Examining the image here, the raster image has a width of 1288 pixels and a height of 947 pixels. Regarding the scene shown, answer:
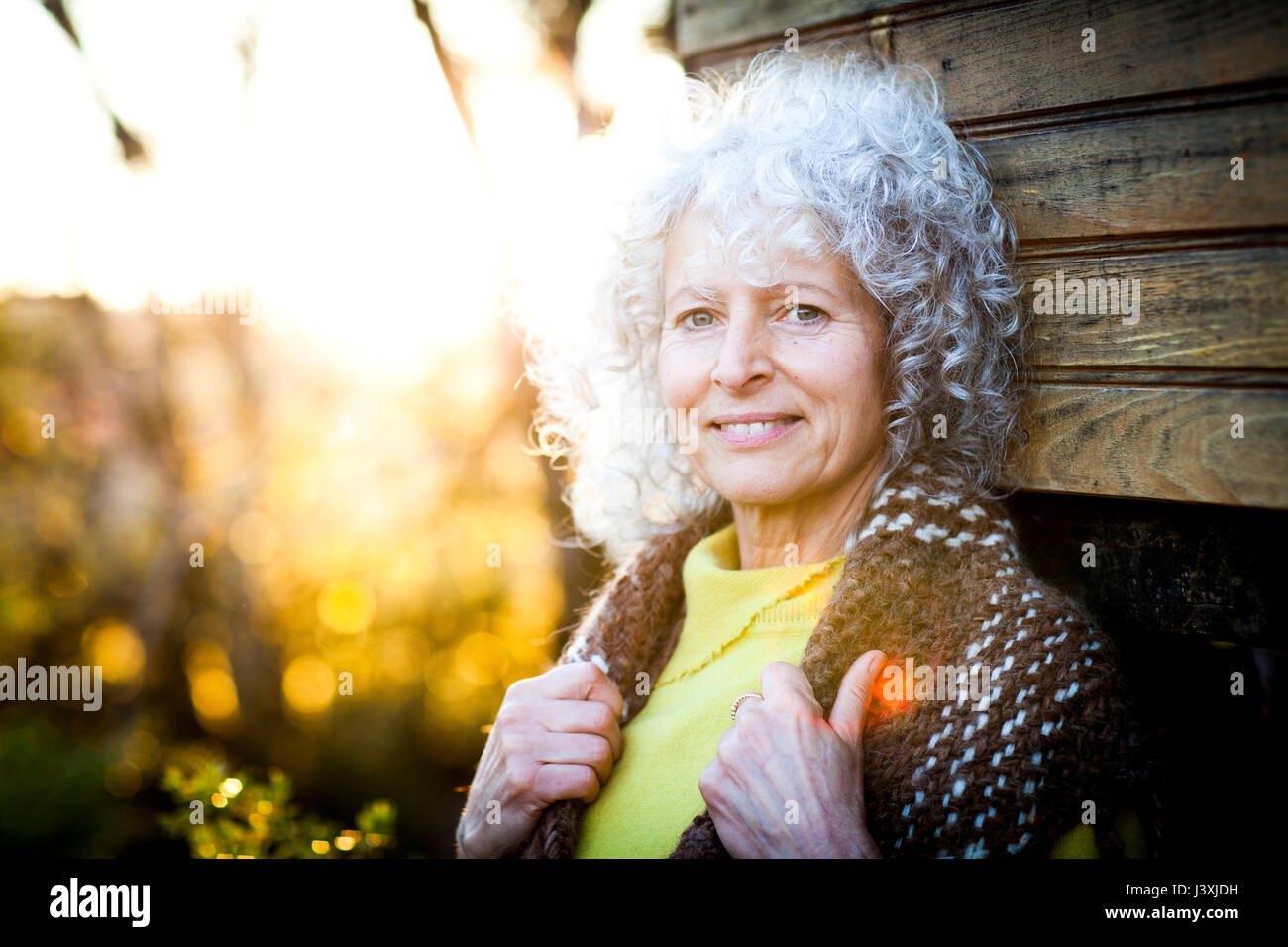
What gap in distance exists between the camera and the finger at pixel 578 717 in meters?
1.40

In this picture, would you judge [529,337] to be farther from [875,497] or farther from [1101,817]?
[1101,817]

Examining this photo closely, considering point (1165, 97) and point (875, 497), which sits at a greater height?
point (1165, 97)

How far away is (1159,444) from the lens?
1.21m

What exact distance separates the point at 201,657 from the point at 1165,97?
3.70m

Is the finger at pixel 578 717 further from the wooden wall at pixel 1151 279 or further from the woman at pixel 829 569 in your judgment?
the wooden wall at pixel 1151 279

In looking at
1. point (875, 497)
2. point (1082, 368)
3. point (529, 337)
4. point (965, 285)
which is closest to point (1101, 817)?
point (875, 497)

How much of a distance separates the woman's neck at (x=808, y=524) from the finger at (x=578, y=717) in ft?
1.23

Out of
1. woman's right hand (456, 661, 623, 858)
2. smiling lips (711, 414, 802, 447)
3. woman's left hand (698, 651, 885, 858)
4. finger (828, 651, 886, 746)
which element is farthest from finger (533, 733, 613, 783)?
smiling lips (711, 414, 802, 447)

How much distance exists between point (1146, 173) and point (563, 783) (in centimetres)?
125

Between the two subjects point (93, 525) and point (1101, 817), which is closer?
point (1101, 817)

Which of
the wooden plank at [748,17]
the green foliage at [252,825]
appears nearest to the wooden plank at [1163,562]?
the wooden plank at [748,17]

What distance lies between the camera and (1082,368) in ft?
4.22

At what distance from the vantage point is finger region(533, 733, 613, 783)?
4.52ft

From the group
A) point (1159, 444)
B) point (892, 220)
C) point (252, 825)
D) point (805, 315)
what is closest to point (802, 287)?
point (805, 315)
